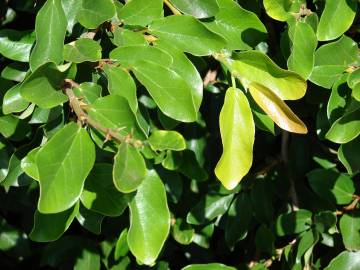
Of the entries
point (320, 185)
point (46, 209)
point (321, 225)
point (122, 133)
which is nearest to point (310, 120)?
point (320, 185)

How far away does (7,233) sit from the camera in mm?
2180

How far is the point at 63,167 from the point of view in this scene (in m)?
1.14

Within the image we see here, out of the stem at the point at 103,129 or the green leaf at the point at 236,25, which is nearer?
the stem at the point at 103,129

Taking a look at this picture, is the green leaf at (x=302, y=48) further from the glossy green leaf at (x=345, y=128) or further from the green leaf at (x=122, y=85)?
the green leaf at (x=122, y=85)

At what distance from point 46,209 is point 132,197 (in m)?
0.24

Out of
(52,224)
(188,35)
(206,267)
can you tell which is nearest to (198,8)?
(188,35)

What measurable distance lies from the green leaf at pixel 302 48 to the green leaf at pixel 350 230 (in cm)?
57

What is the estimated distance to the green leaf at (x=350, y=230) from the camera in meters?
1.75

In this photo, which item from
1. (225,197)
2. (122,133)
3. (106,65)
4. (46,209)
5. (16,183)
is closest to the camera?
(46,209)

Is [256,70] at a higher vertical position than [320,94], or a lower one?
higher

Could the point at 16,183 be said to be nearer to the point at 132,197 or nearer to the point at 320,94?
the point at 132,197

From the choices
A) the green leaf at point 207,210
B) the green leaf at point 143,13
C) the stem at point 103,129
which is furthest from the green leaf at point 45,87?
the green leaf at point 207,210

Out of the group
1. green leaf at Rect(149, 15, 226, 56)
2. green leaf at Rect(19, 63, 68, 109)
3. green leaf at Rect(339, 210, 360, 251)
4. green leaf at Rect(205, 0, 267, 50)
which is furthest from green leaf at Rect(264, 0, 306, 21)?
green leaf at Rect(339, 210, 360, 251)

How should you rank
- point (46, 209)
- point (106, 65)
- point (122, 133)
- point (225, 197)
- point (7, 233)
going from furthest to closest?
point (7, 233) → point (225, 197) → point (106, 65) → point (122, 133) → point (46, 209)
